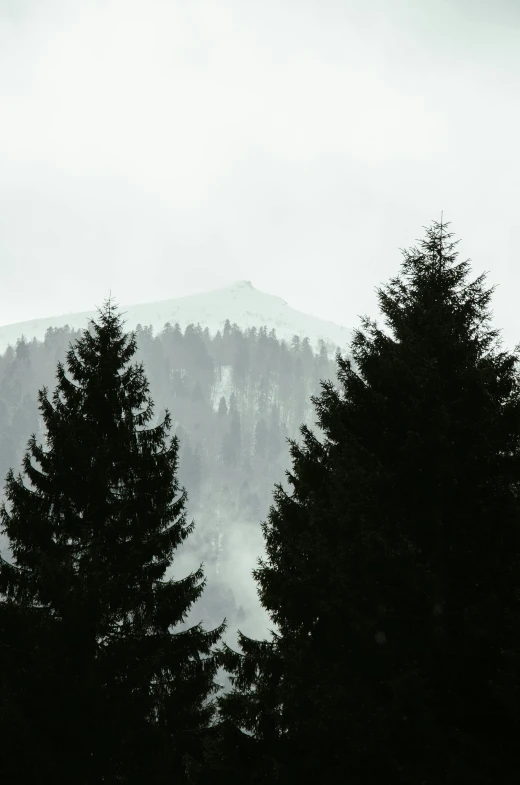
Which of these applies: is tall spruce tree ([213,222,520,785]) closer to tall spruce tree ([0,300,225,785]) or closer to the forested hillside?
tall spruce tree ([0,300,225,785])

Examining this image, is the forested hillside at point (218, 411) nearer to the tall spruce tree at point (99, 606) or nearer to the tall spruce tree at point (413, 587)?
the tall spruce tree at point (99, 606)

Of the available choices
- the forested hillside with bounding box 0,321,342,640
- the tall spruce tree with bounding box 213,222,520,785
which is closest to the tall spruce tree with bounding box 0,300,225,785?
the tall spruce tree with bounding box 213,222,520,785

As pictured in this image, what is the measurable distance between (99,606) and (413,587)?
497cm

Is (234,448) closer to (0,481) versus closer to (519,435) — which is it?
(0,481)

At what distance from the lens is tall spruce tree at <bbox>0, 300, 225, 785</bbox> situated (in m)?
9.91

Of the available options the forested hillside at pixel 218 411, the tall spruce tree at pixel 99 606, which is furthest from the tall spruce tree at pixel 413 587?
the forested hillside at pixel 218 411

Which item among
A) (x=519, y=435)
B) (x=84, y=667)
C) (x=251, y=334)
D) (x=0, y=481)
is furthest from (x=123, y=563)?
(x=251, y=334)

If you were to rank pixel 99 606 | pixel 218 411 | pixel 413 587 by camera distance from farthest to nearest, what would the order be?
pixel 218 411 < pixel 99 606 < pixel 413 587

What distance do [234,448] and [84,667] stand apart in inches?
5438

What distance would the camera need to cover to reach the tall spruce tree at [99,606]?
32.5 ft

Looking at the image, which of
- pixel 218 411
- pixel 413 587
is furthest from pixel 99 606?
pixel 218 411

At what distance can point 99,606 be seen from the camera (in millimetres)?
10305

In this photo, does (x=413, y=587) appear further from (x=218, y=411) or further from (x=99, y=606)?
(x=218, y=411)

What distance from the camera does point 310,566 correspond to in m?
9.52
